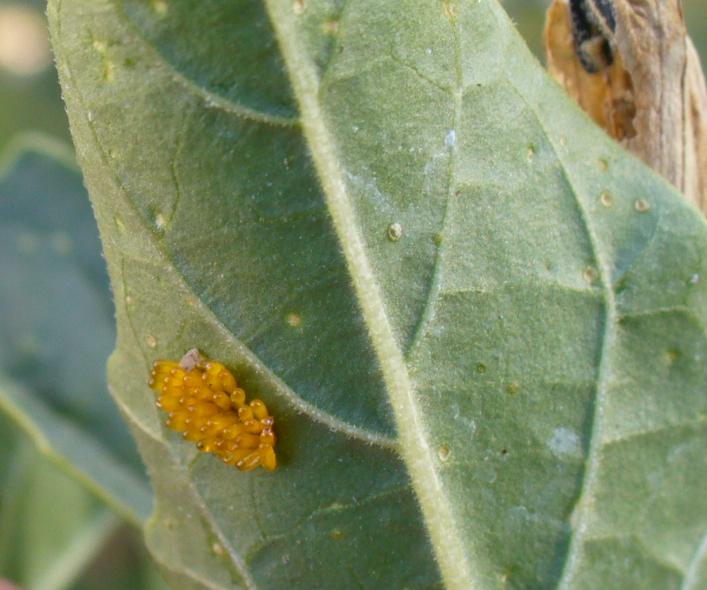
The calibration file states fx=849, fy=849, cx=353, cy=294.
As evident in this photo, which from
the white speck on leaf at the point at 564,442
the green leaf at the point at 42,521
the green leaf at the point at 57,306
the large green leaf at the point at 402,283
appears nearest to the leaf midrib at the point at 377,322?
the large green leaf at the point at 402,283

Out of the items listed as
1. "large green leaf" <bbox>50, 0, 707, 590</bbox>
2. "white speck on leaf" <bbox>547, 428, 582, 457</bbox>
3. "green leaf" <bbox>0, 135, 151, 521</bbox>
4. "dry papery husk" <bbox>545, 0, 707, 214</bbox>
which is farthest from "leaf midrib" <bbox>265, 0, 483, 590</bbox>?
"green leaf" <bbox>0, 135, 151, 521</bbox>

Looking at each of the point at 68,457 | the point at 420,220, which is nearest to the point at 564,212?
the point at 420,220

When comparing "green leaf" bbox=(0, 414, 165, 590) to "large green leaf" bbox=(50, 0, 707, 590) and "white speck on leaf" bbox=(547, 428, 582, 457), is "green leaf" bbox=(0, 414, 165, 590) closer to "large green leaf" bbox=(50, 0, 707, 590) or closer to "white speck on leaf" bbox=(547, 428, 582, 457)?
"large green leaf" bbox=(50, 0, 707, 590)

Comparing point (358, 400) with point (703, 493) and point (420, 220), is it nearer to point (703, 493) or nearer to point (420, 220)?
point (420, 220)

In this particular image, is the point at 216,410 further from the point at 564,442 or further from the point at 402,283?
the point at 564,442

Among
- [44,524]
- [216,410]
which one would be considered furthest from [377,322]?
[44,524]

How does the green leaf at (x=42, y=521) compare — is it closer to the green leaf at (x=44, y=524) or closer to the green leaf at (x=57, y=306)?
the green leaf at (x=44, y=524)

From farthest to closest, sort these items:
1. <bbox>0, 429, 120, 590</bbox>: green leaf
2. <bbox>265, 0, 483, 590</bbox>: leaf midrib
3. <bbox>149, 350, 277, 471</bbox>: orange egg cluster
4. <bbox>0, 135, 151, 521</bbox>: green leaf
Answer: <bbox>0, 429, 120, 590</bbox>: green leaf < <bbox>0, 135, 151, 521</bbox>: green leaf < <bbox>149, 350, 277, 471</bbox>: orange egg cluster < <bbox>265, 0, 483, 590</bbox>: leaf midrib
